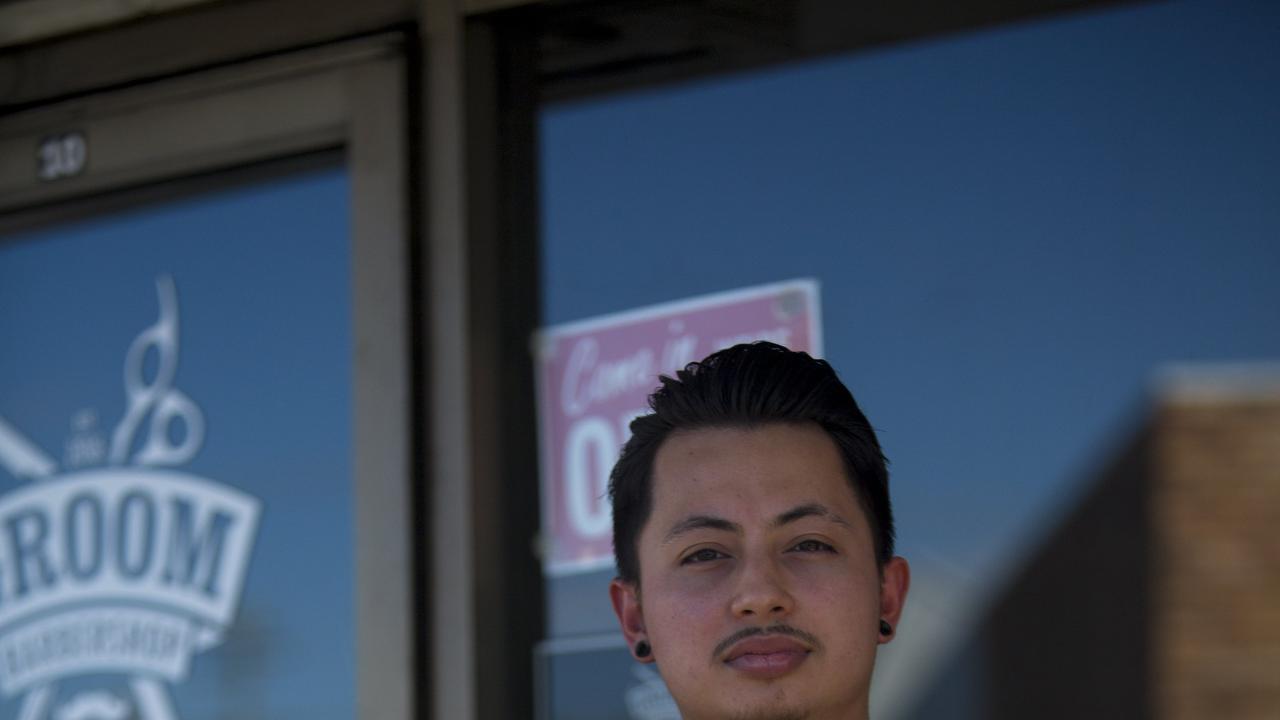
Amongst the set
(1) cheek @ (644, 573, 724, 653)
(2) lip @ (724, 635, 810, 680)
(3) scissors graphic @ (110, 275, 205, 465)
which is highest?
(3) scissors graphic @ (110, 275, 205, 465)

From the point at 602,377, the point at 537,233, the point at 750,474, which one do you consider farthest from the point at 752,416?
the point at 537,233

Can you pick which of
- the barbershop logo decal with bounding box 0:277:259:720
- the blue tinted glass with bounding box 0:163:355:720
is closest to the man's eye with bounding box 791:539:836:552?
the blue tinted glass with bounding box 0:163:355:720

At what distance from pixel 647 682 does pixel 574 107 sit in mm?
1061

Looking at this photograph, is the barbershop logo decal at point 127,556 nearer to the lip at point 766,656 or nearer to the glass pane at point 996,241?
the glass pane at point 996,241

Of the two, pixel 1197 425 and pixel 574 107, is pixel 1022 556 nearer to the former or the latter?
pixel 1197 425

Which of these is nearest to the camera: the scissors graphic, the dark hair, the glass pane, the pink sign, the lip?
the lip

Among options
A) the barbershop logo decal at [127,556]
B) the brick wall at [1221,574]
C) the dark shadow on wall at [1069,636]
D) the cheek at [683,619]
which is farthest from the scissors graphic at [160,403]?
the cheek at [683,619]

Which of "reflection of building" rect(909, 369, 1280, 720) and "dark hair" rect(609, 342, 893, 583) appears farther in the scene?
"reflection of building" rect(909, 369, 1280, 720)

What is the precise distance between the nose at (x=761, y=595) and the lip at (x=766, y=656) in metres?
0.02

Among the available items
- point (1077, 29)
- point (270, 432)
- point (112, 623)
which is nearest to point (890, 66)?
point (1077, 29)

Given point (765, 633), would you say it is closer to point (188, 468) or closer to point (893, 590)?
point (893, 590)

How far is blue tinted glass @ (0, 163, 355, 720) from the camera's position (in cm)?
328

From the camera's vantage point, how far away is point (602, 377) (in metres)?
3.13

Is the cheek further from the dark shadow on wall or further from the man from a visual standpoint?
the dark shadow on wall
